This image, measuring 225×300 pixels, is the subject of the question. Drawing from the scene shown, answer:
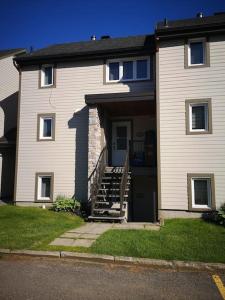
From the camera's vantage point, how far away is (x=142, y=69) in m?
13.8

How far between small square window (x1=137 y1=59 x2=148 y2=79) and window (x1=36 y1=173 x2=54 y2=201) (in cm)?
691

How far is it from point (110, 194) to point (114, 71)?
650cm

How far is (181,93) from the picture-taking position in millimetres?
11656

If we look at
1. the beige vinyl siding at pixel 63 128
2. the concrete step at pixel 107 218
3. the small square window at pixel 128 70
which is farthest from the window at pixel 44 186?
the small square window at pixel 128 70

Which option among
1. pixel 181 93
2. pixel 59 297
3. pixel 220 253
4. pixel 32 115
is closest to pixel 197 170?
pixel 181 93

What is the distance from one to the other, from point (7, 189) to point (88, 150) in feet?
23.1

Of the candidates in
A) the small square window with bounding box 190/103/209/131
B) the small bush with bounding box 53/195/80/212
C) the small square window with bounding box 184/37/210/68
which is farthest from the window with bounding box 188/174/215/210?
the small bush with bounding box 53/195/80/212

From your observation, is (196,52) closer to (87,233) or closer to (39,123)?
(39,123)

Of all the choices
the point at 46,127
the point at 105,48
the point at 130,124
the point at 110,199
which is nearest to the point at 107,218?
the point at 110,199

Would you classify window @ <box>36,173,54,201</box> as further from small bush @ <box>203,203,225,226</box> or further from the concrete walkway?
small bush @ <box>203,203,225,226</box>

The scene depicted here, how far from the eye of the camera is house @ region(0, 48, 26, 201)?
16125 mm

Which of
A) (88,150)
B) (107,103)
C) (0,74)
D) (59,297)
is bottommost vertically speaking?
(59,297)

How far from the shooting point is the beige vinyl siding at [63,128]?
537 inches

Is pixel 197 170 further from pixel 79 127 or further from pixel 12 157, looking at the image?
pixel 12 157
